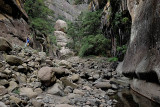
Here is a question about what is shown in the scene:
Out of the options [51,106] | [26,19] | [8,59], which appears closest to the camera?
[51,106]

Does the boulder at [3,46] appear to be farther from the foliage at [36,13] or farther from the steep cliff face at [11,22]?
the foliage at [36,13]

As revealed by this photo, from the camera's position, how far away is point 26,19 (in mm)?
11703

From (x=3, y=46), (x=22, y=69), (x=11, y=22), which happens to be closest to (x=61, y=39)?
(x=11, y=22)

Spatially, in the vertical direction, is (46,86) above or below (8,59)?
below

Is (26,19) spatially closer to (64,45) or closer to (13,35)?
(13,35)

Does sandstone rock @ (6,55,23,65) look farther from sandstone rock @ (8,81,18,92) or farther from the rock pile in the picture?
the rock pile

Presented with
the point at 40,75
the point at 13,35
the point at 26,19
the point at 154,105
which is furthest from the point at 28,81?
the point at 26,19

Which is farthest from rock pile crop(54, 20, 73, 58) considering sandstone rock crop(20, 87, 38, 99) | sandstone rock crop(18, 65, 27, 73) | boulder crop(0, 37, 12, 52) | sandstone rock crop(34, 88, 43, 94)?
sandstone rock crop(20, 87, 38, 99)

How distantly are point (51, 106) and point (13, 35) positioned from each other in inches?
293

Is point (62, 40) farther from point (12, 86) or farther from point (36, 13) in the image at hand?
point (12, 86)

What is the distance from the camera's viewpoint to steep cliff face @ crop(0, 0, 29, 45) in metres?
7.88

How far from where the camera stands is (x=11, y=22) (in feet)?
29.5

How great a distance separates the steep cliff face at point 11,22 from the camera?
7881 millimetres

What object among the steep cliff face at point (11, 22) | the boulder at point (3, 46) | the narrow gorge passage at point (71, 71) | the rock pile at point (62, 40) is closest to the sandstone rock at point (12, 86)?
the narrow gorge passage at point (71, 71)
